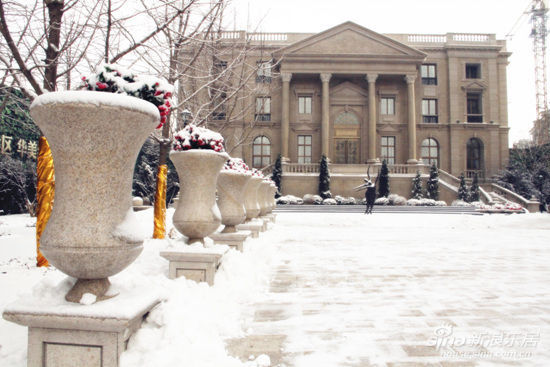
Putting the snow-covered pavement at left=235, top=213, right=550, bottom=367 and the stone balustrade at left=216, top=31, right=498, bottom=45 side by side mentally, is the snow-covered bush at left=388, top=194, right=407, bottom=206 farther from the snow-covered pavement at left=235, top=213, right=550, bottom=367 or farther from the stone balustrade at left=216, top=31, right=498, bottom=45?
the snow-covered pavement at left=235, top=213, right=550, bottom=367

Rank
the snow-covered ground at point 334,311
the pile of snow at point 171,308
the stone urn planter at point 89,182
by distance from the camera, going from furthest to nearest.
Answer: the snow-covered ground at point 334,311, the pile of snow at point 171,308, the stone urn planter at point 89,182

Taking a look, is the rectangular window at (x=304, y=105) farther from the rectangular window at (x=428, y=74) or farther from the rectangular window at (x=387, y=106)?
the rectangular window at (x=428, y=74)

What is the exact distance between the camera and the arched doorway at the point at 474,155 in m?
36.2

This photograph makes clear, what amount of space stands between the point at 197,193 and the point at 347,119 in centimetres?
3141

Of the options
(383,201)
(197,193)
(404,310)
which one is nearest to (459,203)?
(383,201)

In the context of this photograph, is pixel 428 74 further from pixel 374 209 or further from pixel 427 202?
pixel 374 209

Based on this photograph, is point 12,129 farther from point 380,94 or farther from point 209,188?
point 380,94

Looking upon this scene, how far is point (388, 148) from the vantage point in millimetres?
35156

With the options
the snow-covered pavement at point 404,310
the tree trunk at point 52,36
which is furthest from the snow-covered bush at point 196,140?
the tree trunk at point 52,36

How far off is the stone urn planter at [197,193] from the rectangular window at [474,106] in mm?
37588

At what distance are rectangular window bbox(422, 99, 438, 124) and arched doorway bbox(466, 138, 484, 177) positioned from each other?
13.7ft

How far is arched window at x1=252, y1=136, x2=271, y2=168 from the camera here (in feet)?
116

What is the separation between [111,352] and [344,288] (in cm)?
351

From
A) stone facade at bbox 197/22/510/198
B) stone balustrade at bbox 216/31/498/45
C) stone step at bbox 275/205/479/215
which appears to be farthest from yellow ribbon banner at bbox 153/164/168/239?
stone balustrade at bbox 216/31/498/45
